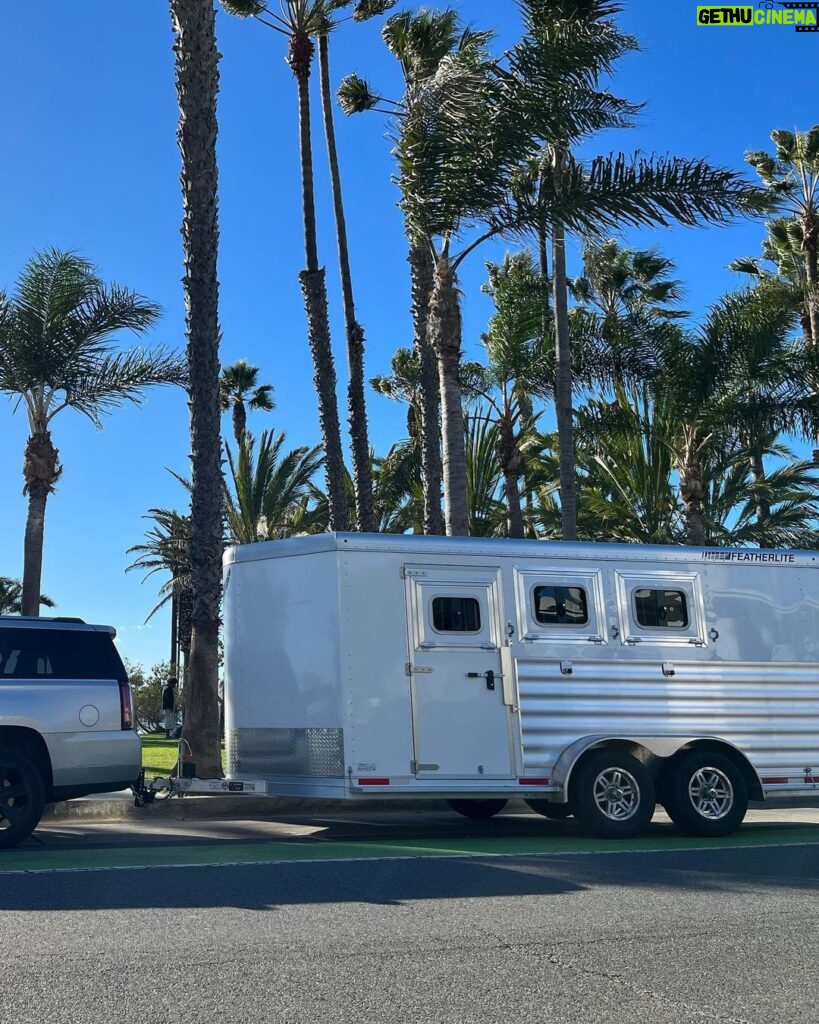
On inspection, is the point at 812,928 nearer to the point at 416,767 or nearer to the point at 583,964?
the point at 583,964

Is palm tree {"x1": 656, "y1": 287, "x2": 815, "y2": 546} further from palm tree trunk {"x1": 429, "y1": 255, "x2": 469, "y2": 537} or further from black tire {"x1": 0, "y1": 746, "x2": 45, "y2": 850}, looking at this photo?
black tire {"x1": 0, "y1": 746, "x2": 45, "y2": 850}

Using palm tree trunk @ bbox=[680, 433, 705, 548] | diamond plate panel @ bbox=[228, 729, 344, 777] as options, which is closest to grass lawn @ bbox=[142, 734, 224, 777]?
diamond plate panel @ bbox=[228, 729, 344, 777]

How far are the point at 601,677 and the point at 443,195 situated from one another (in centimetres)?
887

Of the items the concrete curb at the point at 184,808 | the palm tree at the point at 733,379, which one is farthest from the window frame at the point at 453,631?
the palm tree at the point at 733,379

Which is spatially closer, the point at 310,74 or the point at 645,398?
the point at 310,74

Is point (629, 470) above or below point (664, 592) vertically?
above

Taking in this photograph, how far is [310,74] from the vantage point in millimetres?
23188

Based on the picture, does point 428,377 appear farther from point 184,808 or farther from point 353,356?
point 184,808

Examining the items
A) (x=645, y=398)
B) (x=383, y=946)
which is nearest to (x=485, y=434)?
(x=645, y=398)

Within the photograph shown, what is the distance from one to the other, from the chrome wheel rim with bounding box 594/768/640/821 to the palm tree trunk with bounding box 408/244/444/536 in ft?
33.5

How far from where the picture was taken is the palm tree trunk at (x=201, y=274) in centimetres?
1498

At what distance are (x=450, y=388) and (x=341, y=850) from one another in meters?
8.96

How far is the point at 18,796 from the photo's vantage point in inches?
401

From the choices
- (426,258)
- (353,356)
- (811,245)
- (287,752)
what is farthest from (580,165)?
(811,245)
